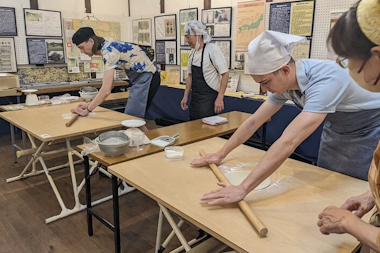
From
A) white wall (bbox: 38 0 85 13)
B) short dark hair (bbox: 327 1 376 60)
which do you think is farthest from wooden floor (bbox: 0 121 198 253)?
white wall (bbox: 38 0 85 13)

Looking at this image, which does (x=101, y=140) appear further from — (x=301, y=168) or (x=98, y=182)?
(x=98, y=182)

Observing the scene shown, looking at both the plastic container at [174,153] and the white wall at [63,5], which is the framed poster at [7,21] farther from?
the plastic container at [174,153]

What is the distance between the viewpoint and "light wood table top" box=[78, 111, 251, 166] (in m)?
1.76

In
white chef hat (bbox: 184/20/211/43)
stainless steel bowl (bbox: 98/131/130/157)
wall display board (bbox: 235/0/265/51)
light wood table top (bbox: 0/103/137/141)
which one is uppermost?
wall display board (bbox: 235/0/265/51)

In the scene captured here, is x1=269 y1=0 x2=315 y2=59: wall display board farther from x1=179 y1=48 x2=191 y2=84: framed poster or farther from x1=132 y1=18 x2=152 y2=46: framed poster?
x1=132 y1=18 x2=152 y2=46: framed poster

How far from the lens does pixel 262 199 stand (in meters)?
1.28

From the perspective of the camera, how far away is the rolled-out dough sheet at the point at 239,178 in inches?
54.9

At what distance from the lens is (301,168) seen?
1.60 meters

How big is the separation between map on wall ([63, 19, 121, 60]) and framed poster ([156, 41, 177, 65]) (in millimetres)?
903

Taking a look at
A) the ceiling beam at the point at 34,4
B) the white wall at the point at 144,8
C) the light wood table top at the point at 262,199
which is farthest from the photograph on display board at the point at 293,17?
the ceiling beam at the point at 34,4

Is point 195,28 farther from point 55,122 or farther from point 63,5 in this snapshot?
point 63,5

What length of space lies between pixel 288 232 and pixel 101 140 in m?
1.17

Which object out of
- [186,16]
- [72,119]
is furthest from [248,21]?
[72,119]

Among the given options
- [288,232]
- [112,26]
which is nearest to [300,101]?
[288,232]
